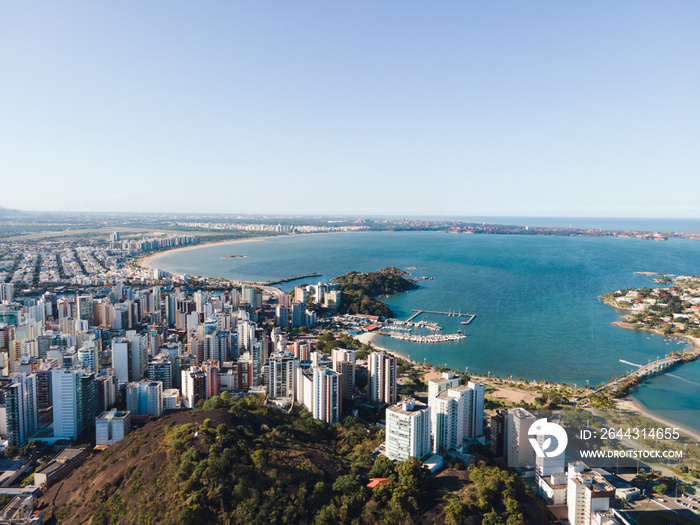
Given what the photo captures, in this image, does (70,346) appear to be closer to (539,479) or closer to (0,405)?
(0,405)

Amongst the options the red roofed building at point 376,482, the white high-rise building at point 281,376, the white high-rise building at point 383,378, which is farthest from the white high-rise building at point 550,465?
the white high-rise building at point 281,376

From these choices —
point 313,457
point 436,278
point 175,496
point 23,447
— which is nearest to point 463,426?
point 313,457

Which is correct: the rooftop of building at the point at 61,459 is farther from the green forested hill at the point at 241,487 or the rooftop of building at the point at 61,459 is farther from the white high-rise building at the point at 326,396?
the white high-rise building at the point at 326,396

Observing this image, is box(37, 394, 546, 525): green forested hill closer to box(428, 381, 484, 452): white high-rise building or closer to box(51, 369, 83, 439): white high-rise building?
box(428, 381, 484, 452): white high-rise building

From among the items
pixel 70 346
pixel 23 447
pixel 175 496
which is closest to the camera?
pixel 175 496

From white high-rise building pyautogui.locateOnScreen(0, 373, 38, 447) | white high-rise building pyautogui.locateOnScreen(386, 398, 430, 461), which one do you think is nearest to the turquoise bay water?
white high-rise building pyautogui.locateOnScreen(386, 398, 430, 461)
